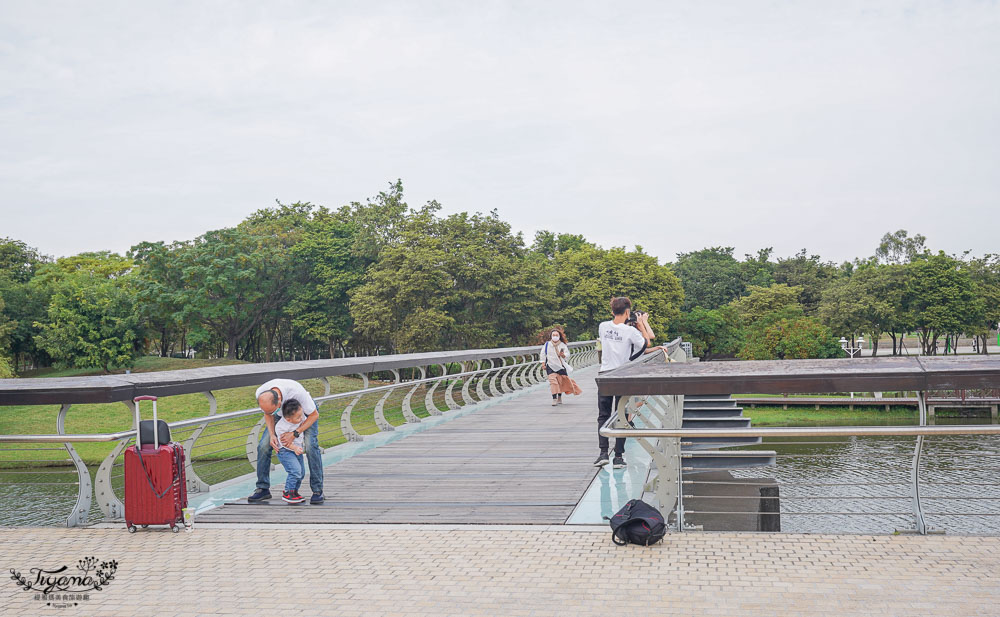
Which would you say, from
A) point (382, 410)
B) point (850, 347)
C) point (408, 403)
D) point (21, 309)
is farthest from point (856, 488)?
point (21, 309)

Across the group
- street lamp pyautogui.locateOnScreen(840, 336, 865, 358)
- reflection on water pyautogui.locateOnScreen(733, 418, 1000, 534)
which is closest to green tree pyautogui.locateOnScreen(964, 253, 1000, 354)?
street lamp pyautogui.locateOnScreen(840, 336, 865, 358)

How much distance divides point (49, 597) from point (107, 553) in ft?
2.89

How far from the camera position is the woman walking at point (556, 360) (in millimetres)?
14789

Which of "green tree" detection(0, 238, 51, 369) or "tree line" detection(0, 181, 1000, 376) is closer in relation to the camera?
"tree line" detection(0, 181, 1000, 376)

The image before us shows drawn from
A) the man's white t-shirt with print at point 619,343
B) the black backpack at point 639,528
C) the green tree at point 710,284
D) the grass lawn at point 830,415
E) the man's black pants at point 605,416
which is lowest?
the grass lawn at point 830,415

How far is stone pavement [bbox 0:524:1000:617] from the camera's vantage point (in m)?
4.06

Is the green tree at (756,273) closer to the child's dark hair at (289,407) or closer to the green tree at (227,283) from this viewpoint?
the green tree at (227,283)

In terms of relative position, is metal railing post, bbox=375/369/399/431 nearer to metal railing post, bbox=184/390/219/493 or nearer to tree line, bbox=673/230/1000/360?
metal railing post, bbox=184/390/219/493

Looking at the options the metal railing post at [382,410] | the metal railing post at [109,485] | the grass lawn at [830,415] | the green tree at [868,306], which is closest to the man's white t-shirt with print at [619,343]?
the metal railing post at [382,410]

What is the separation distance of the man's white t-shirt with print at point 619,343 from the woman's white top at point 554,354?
661 centimetres

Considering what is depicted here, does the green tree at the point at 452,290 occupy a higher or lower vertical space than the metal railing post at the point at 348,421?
higher

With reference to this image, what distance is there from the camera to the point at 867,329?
6178 cm
